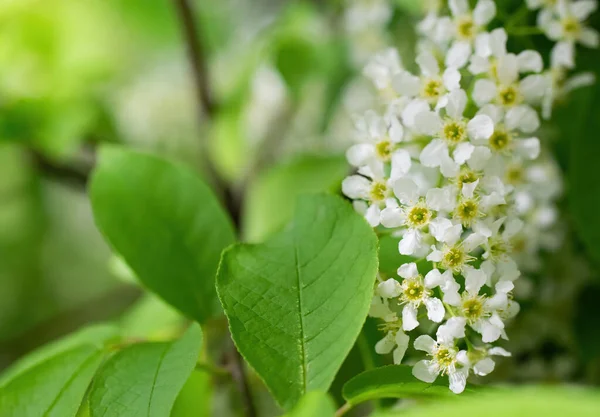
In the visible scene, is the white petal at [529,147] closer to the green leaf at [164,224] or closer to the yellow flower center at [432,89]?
the yellow flower center at [432,89]

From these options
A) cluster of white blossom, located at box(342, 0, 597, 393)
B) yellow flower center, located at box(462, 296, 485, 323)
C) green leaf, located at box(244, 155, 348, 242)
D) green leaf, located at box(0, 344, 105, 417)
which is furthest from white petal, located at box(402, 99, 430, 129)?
green leaf, located at box(244, 155, 348, 242)

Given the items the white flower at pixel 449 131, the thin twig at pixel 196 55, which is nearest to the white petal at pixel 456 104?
the white flower at pixel 449 131

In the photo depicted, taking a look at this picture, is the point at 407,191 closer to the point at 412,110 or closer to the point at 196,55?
the point at 412,110

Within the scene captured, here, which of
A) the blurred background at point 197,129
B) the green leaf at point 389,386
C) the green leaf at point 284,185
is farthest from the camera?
the green leaf at point 284,185

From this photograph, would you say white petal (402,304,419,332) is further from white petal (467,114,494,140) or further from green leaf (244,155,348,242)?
green leaf (244,155,348,242)

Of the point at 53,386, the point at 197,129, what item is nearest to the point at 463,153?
the point at 53,386

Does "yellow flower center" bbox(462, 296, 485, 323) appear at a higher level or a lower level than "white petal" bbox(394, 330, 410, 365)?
higher
